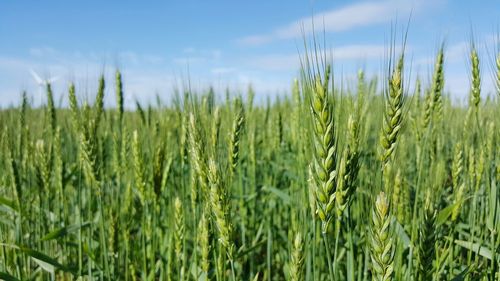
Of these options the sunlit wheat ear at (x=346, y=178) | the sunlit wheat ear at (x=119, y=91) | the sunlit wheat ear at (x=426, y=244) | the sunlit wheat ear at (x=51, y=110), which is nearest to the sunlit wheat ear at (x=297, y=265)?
the sunlit wheat ear at (x=346, y=178)

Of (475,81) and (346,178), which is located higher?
(475,81)

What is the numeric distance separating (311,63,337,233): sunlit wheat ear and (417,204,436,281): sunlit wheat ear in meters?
0.47

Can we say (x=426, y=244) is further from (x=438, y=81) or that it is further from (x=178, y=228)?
(x=438, y=81)

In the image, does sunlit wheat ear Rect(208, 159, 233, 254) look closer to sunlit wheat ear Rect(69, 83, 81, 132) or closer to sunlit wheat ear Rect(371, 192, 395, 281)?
sunlit wheat ear Rect(371, 192, 395, 281)

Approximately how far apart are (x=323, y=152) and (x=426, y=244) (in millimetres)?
561

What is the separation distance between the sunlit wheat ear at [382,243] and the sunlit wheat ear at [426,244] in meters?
0.38

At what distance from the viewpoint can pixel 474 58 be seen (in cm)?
187

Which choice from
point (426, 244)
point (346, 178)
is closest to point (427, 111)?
point (426, 244)

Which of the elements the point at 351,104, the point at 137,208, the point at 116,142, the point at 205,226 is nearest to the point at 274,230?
the point at 137,208

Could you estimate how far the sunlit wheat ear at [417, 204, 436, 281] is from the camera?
4.29ft

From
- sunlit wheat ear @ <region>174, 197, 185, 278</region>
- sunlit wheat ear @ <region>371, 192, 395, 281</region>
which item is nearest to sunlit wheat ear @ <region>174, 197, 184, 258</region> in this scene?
sunlit wheat ear @ <region>174, 197, 185, 278</region>

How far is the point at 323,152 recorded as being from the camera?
→ 1023 mm

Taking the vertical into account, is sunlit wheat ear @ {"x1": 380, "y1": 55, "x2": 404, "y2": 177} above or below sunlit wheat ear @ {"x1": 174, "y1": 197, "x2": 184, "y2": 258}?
above

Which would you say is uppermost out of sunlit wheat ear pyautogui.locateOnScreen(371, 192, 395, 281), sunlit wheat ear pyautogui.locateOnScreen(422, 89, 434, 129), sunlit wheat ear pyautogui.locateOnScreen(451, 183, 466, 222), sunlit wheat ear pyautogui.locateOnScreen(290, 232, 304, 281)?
sunlit wheat ear pyautogui.locateOnScreen(422, 89, 434, 129)
